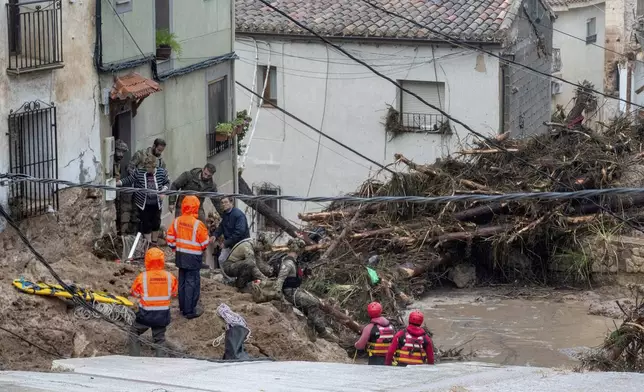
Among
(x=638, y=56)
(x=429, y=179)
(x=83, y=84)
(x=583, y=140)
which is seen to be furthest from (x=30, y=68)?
(x=638, y=56)

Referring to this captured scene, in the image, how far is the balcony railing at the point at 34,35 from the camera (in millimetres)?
16219

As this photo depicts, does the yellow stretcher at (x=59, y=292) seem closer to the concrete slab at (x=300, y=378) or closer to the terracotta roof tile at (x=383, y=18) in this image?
the concrete slab at (x=300, y=378)

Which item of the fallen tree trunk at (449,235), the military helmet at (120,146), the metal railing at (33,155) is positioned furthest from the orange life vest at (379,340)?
the fallen tree trunk at (449,235)

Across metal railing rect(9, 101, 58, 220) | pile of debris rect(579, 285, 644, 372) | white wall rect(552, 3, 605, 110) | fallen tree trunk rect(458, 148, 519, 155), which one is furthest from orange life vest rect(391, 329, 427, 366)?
white wall rect(552, 3, 605, 110)

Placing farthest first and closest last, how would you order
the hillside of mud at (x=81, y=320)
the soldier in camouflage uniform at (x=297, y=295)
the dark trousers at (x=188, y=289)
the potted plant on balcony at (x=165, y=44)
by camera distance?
1. the potted plant on balcony at (x=165, y=44)
2. the soldier in camouflage uniform at (x=297, y=295)
3. the dark trousers at (x=188, y=289)
4. the hillside of mud at (x=81, y=320)

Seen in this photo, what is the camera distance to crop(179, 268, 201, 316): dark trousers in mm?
15672

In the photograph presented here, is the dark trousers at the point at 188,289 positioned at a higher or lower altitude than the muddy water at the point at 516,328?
higher

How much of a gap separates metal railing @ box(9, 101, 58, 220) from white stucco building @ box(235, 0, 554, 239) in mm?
12063

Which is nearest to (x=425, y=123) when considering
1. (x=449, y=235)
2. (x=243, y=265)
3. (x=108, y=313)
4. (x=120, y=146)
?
(x=449, y=235)

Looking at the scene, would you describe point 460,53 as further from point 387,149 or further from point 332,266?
point 332,266

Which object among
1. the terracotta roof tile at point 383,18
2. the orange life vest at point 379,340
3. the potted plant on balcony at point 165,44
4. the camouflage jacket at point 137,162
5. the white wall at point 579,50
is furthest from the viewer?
the white wall at point 579,50

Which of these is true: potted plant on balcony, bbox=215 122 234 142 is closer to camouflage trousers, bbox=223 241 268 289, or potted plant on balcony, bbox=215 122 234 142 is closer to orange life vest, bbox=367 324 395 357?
camouflage trousers, bbox=223 241 268 289

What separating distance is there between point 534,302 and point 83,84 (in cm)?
778

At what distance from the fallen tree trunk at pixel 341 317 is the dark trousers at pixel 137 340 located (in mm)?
2936
